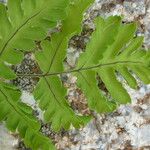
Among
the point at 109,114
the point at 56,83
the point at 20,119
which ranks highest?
the point at 109,114

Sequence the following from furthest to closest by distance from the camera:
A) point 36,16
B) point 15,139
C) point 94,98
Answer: point 15,139 → point 94,98 → point 36,16

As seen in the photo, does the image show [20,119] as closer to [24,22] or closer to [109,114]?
[24,22]

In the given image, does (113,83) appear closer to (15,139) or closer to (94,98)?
(94,98)

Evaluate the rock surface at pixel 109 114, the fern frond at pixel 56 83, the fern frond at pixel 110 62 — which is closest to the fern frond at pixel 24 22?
the fern frond at pixel 56 83

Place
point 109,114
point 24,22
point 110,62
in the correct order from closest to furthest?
point 24,22 < point 110,62 < point 109,114

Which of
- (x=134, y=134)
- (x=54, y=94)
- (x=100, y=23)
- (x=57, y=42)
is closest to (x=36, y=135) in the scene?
(x=54, y=94)

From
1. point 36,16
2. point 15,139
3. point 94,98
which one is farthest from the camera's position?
point 15,139

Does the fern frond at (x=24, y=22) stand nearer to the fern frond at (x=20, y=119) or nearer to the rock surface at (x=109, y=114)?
the fern frond at (x=20, y=119)

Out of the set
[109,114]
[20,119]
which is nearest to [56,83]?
[20,119]
